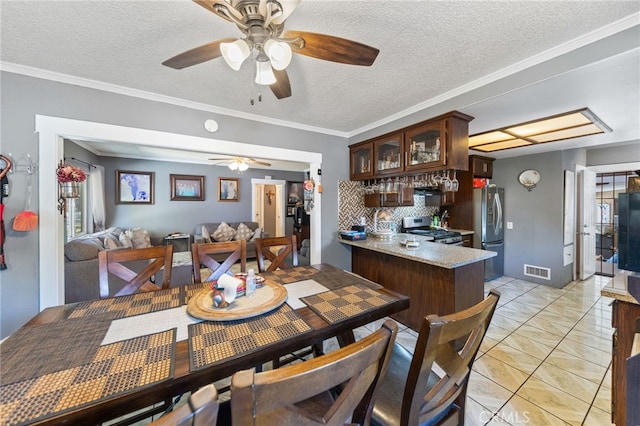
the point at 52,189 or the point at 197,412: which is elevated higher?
the point at 52,189

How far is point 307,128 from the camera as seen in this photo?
127 inches

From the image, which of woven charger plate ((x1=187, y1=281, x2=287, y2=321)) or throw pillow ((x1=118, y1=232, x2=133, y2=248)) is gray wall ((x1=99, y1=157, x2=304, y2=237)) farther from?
woven charger plate ((x1=187, y1=281, x2=287, y2=321))

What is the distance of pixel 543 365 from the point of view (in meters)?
2.09

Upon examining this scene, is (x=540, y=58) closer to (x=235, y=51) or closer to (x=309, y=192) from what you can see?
(x=235, y=51)

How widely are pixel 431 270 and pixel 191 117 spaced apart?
9.72 feet

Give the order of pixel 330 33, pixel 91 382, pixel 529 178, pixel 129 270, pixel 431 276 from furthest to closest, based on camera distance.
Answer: pixel 529 178, pixel 431 276, pixel 129 270, pixel 330 33, pixel 91 382

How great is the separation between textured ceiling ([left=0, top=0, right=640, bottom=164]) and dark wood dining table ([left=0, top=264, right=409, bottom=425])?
5.36 ft

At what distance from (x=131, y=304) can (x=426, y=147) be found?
2.84m

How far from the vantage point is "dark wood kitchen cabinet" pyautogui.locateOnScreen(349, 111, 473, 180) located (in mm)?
2340

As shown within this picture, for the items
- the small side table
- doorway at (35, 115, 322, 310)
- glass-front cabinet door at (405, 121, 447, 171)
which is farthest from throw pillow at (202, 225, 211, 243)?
glass-front cabinet door at (405, 121, 447, 171)

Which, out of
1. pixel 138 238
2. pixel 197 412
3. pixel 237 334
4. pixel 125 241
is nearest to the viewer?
pixel 197 412

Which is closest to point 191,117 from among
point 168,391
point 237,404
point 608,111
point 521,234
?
point 168,391

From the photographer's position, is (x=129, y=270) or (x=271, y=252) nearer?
A: (x=129, y=270)

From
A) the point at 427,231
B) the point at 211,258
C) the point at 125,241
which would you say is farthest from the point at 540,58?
the point at 125,241
